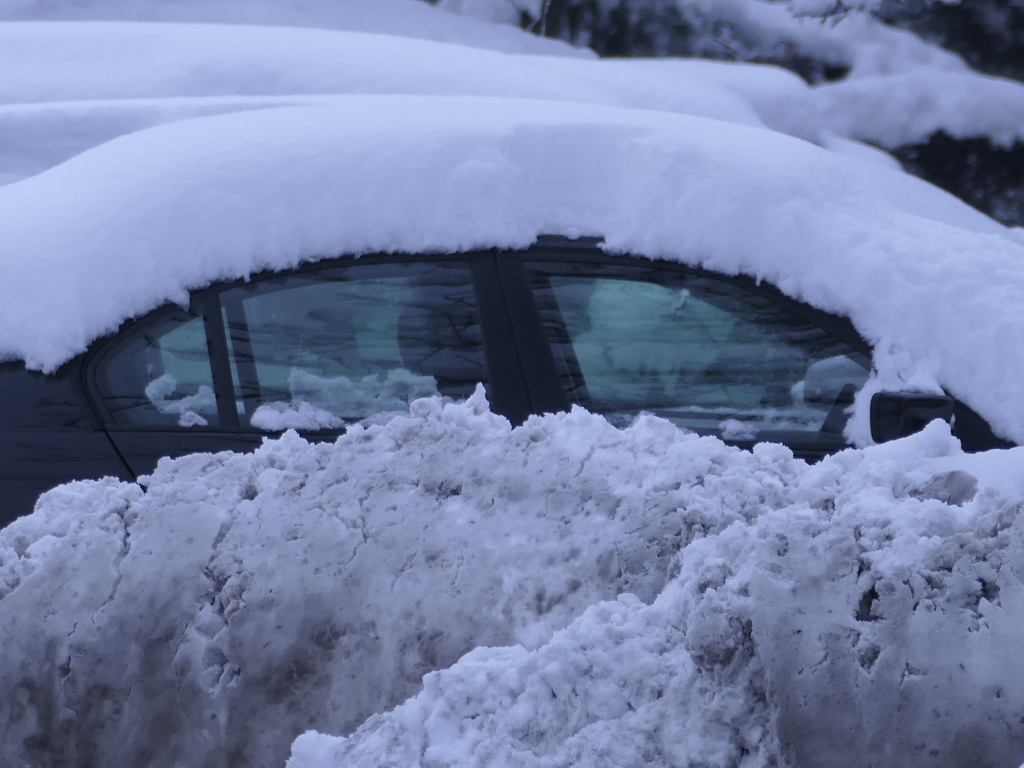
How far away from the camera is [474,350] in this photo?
232cm

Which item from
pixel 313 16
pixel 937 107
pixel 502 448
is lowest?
pixel 937 107

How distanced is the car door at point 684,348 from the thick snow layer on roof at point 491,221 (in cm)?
6

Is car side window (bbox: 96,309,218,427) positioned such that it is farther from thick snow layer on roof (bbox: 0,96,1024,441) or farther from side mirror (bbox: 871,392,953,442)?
side mirror (bbox: 871,392,953,442)

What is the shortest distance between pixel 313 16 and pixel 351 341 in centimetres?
635

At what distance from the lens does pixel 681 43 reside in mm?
9016

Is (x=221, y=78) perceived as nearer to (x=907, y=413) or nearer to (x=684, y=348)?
(x=684, y=348)

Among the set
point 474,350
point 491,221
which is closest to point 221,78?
point 491,221

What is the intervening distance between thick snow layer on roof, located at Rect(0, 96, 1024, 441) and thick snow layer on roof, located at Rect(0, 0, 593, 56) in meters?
5.41

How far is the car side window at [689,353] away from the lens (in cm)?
231

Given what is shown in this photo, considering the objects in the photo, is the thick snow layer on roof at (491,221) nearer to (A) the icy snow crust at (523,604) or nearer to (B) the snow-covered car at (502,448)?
(B) the snow-covered car at (502,448)

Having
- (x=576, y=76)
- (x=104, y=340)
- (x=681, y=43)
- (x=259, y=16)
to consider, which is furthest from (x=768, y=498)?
(x=681, y=43)

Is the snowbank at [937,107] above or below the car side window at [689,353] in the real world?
below

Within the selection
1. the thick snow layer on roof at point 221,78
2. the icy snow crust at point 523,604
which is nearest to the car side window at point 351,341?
the icy snow crust at point 523,604

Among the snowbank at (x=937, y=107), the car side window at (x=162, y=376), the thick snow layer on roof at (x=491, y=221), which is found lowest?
the snowbank at (x=937, y=107)
